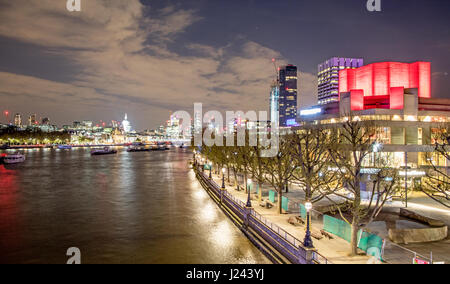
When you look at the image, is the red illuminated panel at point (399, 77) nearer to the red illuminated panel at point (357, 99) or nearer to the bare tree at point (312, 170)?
the red illuminated panel at point (357, 99)

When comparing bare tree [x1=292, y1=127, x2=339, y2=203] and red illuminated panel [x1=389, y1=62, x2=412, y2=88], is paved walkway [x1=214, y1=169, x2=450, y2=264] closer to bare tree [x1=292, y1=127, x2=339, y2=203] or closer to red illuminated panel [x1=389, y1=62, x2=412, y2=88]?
bare tree [x1=292, y1=127, x2=339, y2=203]

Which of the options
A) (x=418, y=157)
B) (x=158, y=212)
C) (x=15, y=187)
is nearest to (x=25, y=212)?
(x=158, y=212)

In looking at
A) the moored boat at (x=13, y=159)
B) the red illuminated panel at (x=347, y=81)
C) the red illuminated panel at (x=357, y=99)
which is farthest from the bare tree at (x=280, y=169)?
the moored boat at (x=13, y=159)

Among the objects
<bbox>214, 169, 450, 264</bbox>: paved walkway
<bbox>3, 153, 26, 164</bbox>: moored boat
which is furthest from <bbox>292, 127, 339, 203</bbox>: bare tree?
<bbox>3, 153, 26, 164</bbox>: moored boat

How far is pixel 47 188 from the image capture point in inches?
1829

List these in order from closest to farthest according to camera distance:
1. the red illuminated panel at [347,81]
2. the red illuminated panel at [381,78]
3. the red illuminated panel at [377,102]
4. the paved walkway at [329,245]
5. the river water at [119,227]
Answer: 1. the paved walkway at [329,245]
2. the river water at [119,227]
3. the red illuminated panel at [377,102]
4. the red illuminated panel at [381,78]
5. the red illuminated panel at [347,81]

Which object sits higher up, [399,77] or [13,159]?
[399,77]

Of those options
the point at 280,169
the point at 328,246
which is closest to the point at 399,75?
the point at 280,169

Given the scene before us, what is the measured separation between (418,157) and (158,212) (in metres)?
40.4

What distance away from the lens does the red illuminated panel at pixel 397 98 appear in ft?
173

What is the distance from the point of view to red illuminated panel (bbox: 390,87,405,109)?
52.8 meters

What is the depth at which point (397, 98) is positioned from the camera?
53.2 meters

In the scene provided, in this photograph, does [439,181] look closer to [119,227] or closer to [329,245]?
[329,245]
